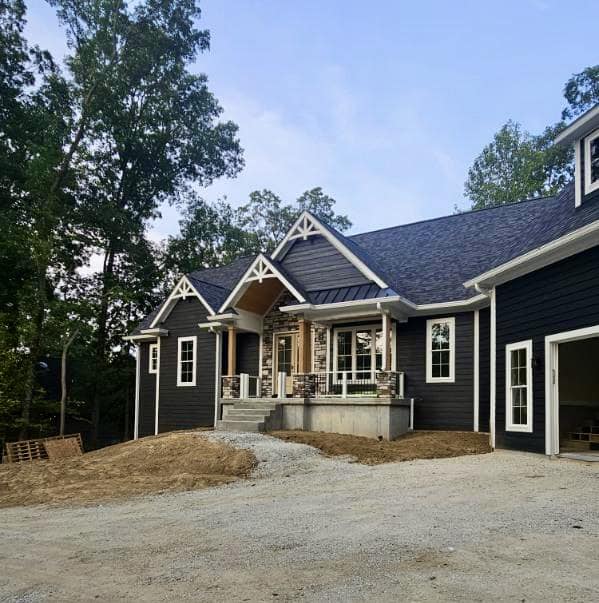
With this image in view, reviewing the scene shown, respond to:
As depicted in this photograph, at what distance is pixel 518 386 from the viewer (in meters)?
12.4

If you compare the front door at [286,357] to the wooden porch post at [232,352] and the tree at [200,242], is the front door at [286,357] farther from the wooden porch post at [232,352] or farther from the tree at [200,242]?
the tree at [200,242]

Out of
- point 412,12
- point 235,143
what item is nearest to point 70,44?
point 235,143

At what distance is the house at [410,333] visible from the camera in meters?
11.3

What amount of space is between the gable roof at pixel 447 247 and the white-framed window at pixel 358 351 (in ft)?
5.59

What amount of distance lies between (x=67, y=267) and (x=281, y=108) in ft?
45.9

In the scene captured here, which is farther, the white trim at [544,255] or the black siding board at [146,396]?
the black siding board at [146,396]

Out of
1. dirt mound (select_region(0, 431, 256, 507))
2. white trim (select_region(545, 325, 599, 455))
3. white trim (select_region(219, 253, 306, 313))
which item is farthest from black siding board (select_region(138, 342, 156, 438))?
white trim (select_region(545, 325, 599, 455))

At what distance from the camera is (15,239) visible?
23.5 metres

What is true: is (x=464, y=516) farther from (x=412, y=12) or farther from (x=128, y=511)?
(x=412, y=12)

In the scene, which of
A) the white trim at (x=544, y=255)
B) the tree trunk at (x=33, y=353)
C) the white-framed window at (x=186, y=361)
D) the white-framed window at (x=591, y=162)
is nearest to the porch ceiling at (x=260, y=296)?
the white-framed window at (x=186, y=361)

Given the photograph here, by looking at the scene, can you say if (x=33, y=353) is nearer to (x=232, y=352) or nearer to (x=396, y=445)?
(x=232, y=352)

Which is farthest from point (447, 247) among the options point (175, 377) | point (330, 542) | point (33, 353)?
point (33, 353)

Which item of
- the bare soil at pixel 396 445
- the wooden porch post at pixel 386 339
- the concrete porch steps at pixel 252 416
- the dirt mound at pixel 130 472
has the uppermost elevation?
the wooden porch post at pixel 386 339

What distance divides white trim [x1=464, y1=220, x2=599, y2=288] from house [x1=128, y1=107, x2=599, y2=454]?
33 mm
